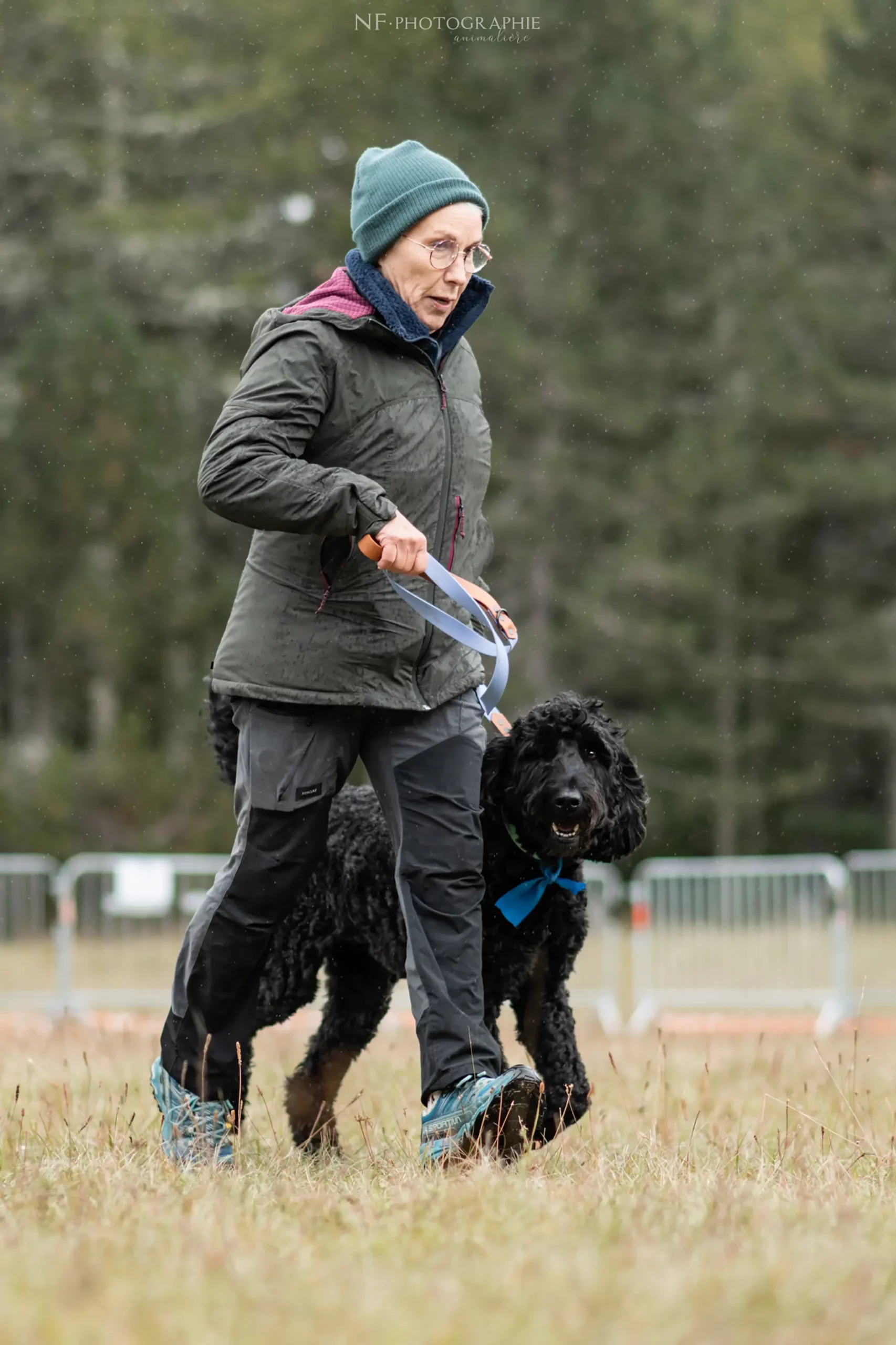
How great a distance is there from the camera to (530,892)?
4.27 meters

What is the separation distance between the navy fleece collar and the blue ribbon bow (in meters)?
1.27

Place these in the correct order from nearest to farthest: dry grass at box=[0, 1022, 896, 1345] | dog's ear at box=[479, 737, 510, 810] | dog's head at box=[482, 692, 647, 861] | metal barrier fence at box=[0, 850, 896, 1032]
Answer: dry grass at box=[0, 1022, 896, 1345] → dog's head at box=[482, 692, 647, 861] → dog's ear at box=[479, 737, 510, 810] → metal barrier fence at box=[0, 850, 896, 1032]

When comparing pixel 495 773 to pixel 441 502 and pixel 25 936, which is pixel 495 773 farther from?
pixel 25 936

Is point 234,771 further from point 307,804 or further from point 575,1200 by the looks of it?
point 575,1200

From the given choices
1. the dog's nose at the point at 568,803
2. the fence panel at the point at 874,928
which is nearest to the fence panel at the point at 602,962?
the fence panel at the point at 874,928

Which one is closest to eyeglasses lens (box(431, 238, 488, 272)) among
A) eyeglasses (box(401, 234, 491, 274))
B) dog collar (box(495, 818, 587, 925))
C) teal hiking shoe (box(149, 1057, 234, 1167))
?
eyeglasses (box(401, 234, 491, 274))

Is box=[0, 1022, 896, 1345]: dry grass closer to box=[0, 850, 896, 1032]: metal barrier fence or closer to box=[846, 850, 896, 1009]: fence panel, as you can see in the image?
box=[0, 850, 896, 1032]: metal barrier fence

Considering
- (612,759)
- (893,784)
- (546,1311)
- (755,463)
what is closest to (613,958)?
(612,759)

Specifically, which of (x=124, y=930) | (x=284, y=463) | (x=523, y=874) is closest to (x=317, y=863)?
(x=523, y=874)

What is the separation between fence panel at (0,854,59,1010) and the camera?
44.3ft

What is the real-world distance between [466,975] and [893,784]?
2566cm

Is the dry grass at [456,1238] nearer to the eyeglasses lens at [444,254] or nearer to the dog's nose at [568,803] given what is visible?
the dog's nose at [568,803]

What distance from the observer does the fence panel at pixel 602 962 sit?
44.5 ft

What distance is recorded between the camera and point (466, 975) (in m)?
3.98
